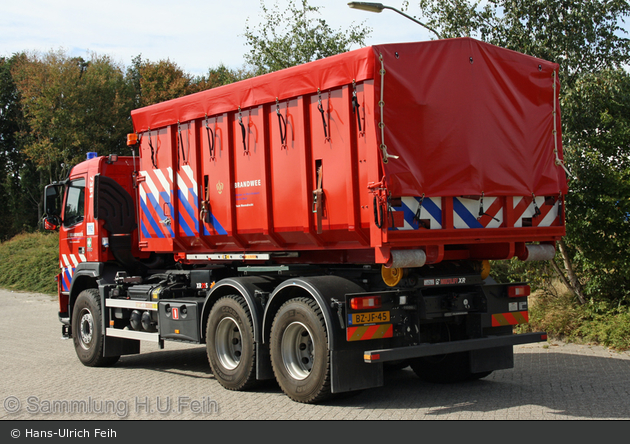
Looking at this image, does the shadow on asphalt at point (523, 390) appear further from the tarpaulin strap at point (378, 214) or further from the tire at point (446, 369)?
the tarpaulin strap at point (378, 214)

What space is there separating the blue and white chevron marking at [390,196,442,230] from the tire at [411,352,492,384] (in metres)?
1.94

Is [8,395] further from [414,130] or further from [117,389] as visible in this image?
[414,130]

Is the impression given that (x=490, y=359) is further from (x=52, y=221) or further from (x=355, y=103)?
(x=52, y=221)

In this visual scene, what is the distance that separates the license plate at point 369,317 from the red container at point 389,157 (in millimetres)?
557

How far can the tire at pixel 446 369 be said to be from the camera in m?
7.72

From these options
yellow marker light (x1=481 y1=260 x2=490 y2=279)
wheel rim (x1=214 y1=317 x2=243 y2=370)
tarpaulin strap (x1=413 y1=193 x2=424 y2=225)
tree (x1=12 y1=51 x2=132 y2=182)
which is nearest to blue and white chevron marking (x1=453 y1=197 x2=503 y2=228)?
tarpaulin strap (x1=413 y1=193 x2=424 y2=225)

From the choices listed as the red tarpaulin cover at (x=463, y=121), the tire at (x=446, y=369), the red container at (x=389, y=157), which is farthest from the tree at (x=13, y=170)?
the red tarpaulin cover at (x=463, y=121)

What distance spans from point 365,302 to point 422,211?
1.05 metres

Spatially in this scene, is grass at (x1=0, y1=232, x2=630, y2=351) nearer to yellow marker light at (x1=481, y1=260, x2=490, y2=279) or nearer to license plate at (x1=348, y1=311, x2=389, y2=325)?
yellow marker light at (x1=481, y1=260, x2=490, y2=279)

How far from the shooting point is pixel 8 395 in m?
7.70

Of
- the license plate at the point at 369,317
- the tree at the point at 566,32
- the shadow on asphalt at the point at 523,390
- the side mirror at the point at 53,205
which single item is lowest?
the shadow on asphalt at the point at 523,390
